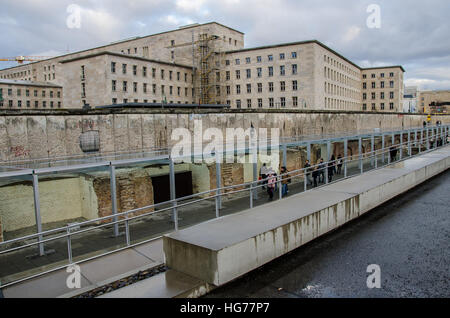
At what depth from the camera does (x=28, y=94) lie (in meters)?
69.1

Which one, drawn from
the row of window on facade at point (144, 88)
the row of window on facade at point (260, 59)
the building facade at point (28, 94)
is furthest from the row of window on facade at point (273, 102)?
the building facade at point (28, 94)

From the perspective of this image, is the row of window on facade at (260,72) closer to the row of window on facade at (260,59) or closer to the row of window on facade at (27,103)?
the row of window on facade at (260,59)

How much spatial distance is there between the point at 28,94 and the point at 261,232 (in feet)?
246

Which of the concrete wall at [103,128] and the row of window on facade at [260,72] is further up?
the row of window on facade at [260,72]

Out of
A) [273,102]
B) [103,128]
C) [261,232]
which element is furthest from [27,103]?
[261,232]

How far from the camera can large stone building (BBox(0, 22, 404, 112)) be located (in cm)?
4981

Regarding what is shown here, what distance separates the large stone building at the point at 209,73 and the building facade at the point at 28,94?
10.7 meters

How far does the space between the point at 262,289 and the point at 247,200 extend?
431cm

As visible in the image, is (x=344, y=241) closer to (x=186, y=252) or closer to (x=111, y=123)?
(x=186, y=252)

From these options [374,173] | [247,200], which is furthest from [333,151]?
[247,200]

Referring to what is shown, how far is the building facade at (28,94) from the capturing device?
216 ft

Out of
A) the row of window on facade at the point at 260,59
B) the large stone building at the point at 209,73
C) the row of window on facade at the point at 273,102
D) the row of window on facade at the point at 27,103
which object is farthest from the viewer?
the row of window on facade at the point at 27,103
